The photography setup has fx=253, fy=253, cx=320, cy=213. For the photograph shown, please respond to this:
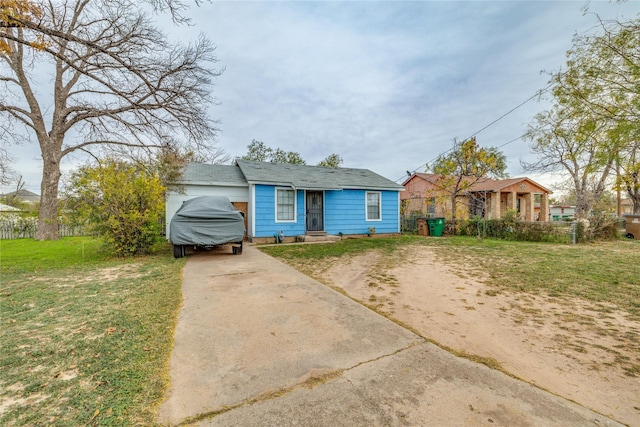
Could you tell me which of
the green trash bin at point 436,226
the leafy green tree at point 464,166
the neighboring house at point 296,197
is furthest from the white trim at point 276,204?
the leafy green tree at point 464,166

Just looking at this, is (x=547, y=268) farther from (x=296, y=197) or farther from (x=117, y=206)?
(x=117, y=206)

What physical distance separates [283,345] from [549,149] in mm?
17596

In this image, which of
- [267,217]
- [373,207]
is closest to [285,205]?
[267,217]

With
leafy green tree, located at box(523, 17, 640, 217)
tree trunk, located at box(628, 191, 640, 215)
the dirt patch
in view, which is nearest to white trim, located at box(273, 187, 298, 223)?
the dirt patch

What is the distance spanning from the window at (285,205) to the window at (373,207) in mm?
3903

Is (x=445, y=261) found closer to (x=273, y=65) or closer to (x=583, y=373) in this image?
(x=583, y=373)

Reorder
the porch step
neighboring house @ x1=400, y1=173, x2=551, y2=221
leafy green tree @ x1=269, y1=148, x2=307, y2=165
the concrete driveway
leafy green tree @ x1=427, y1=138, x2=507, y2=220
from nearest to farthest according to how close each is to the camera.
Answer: the concrete driveway, the porch step, leafy green tree @ x1=427, y1=138, x2=507, y2=220, neighboring house @ x1=400, y1=173, x2=551, y2=221, leafy green tree @ x1=269, y1=148, x2=307, y2=165

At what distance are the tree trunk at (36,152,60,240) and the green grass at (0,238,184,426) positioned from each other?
32.0 feet

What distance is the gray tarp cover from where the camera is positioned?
704 cm

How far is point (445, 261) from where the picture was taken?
279 inches

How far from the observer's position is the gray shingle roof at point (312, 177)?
35.5ft

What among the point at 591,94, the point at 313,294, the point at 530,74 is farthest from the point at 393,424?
the point at 530,74

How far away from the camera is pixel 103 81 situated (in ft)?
21.3

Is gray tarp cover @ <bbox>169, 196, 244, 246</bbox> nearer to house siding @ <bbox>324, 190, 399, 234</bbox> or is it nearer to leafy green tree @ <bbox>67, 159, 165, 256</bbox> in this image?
leafy green tree @ <bbox>67, 159, 165, 256</bbox>
